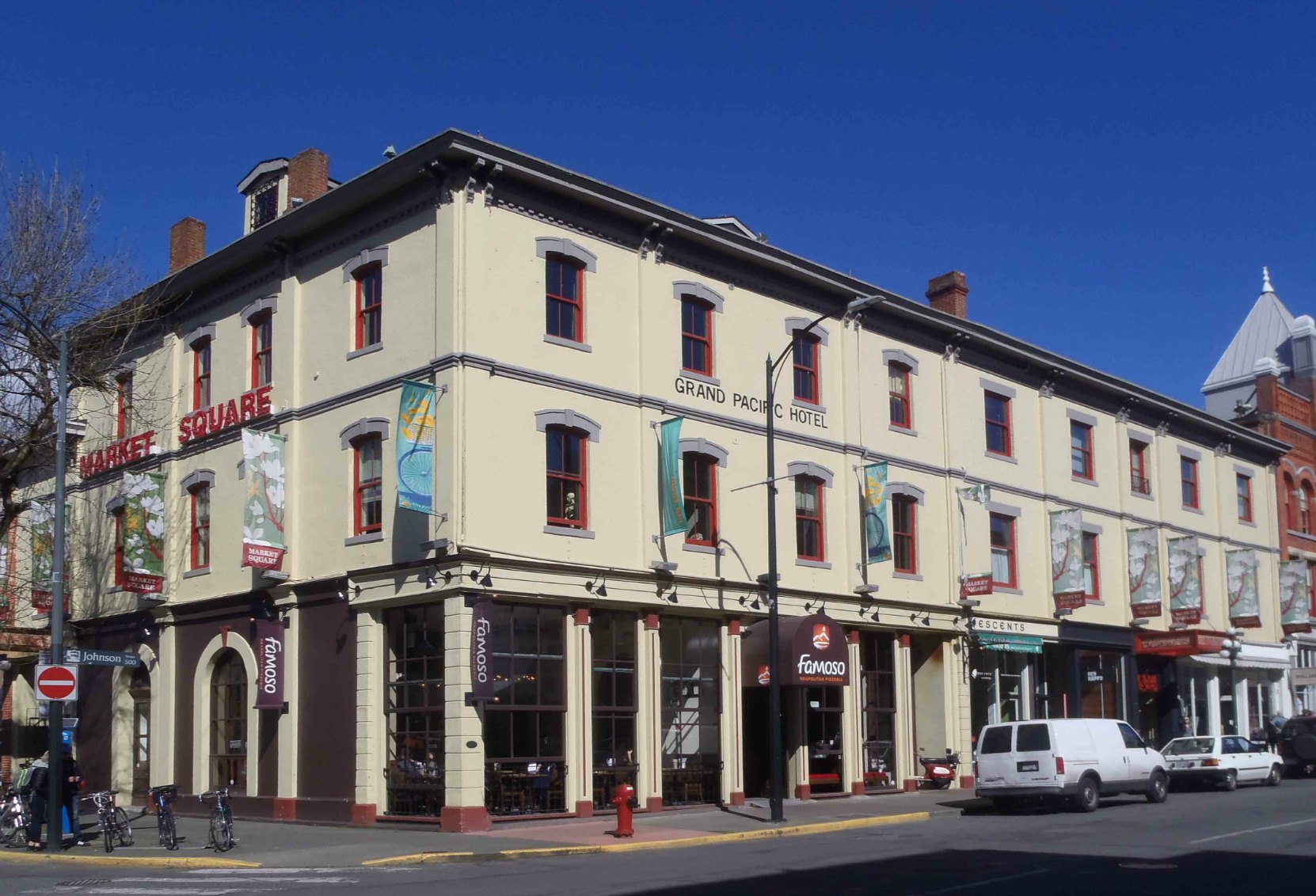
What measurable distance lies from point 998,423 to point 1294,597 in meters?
18.3

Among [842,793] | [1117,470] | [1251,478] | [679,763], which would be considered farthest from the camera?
[1251,478]

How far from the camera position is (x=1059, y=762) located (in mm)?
26922

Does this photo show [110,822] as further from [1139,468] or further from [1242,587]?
[1242,587]

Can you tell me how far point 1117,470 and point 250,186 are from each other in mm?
25274

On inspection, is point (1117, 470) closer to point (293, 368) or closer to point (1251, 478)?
point (1251, 478)

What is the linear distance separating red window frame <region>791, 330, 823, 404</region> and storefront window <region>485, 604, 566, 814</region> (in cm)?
863

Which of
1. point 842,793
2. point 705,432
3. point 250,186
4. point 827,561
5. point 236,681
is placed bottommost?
point 842,793

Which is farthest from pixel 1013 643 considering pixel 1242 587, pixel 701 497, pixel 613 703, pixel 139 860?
pixel 139 860

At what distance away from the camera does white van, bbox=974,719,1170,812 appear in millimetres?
27031

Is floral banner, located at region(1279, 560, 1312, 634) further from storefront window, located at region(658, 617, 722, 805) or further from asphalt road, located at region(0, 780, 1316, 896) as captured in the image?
storefront window, located at region(658, 617, 722, 805)

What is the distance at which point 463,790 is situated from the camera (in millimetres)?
23312

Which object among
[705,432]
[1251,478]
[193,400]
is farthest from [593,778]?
[1251,478]

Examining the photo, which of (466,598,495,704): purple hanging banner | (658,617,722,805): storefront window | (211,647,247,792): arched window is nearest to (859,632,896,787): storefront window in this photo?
(658,617,722,805): storefront window

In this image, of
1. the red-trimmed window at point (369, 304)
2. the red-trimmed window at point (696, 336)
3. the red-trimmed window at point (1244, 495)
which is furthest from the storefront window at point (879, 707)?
the red-trimmed window at point (1244, 495)
